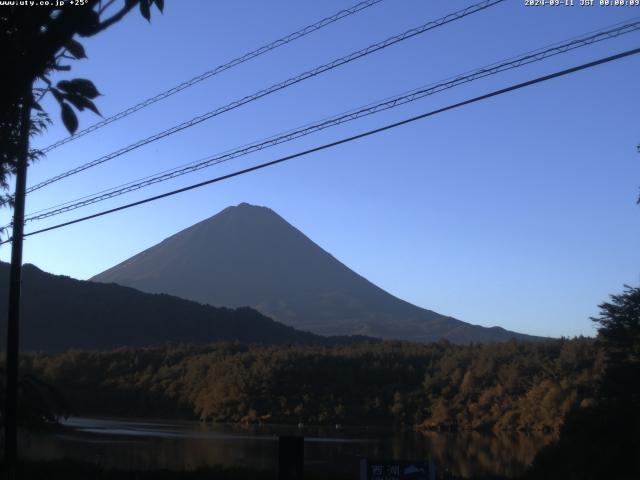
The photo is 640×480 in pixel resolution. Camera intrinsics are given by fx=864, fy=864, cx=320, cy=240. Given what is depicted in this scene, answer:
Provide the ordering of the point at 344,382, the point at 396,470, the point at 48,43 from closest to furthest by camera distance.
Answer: the point at 48,43
the point at 396,470
the point at 344,382

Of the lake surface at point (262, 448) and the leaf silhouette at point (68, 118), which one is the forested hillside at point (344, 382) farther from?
the leaf silhouette at point (68, 118)

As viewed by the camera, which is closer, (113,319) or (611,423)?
(611,423)

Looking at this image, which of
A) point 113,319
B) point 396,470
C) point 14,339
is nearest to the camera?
point 396,470

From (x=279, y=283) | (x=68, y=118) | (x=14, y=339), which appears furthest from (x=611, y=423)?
(x=279, y=283)

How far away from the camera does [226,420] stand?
51.8 metres

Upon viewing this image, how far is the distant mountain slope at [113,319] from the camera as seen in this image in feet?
273

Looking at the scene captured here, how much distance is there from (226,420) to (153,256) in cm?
13879

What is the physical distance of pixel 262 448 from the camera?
106 feet

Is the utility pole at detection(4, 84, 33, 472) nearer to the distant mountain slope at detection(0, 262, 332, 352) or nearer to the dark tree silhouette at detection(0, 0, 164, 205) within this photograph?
the dark tree silhouette at detection(0, 0, 164, 205)

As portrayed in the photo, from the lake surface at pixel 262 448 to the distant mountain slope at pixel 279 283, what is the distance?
92.1 meters

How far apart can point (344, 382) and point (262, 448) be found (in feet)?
65.7

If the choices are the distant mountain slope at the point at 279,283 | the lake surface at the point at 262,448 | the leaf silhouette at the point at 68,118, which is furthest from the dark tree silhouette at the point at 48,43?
the distant mountain slope at the point at 279,283

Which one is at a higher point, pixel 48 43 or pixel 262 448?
pixel 48 43

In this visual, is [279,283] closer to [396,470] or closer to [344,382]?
[344,382]
